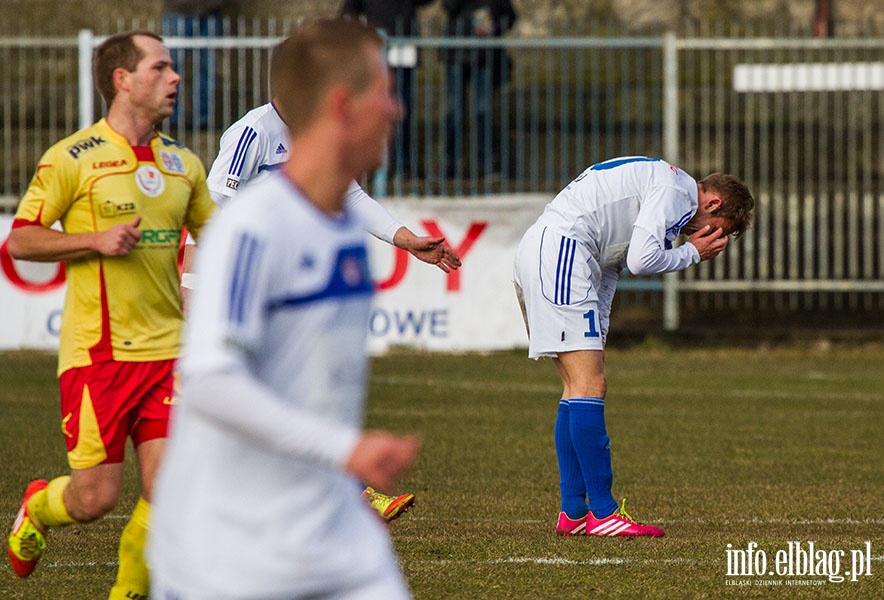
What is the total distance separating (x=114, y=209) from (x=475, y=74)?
432 inches

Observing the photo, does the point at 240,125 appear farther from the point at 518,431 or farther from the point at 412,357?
the point at 412,357

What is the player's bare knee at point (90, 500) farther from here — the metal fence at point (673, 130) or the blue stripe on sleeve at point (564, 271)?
the metal fence at point (673, 130)

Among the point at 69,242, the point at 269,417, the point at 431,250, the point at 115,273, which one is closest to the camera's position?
the point at 269,417

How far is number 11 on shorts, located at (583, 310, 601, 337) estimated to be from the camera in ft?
22.2

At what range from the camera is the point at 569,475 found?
6.82 m

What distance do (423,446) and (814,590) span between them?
4.06m

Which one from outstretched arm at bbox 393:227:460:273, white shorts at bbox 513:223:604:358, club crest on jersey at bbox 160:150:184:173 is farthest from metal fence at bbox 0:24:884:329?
club crest on jersey at bbox 160:150:184:173

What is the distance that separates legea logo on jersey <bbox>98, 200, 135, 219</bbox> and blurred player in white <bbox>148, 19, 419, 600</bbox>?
86.1 inches

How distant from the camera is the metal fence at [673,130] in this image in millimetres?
15602

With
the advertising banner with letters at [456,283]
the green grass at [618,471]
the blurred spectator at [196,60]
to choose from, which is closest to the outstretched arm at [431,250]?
the green grass at [618,471]

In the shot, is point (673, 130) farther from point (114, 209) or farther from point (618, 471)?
point (114, 209)

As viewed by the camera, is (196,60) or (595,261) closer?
(595,261)

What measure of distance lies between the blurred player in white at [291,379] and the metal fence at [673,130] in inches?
474

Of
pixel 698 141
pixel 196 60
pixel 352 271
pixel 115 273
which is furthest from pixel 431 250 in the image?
pixel 698 141
